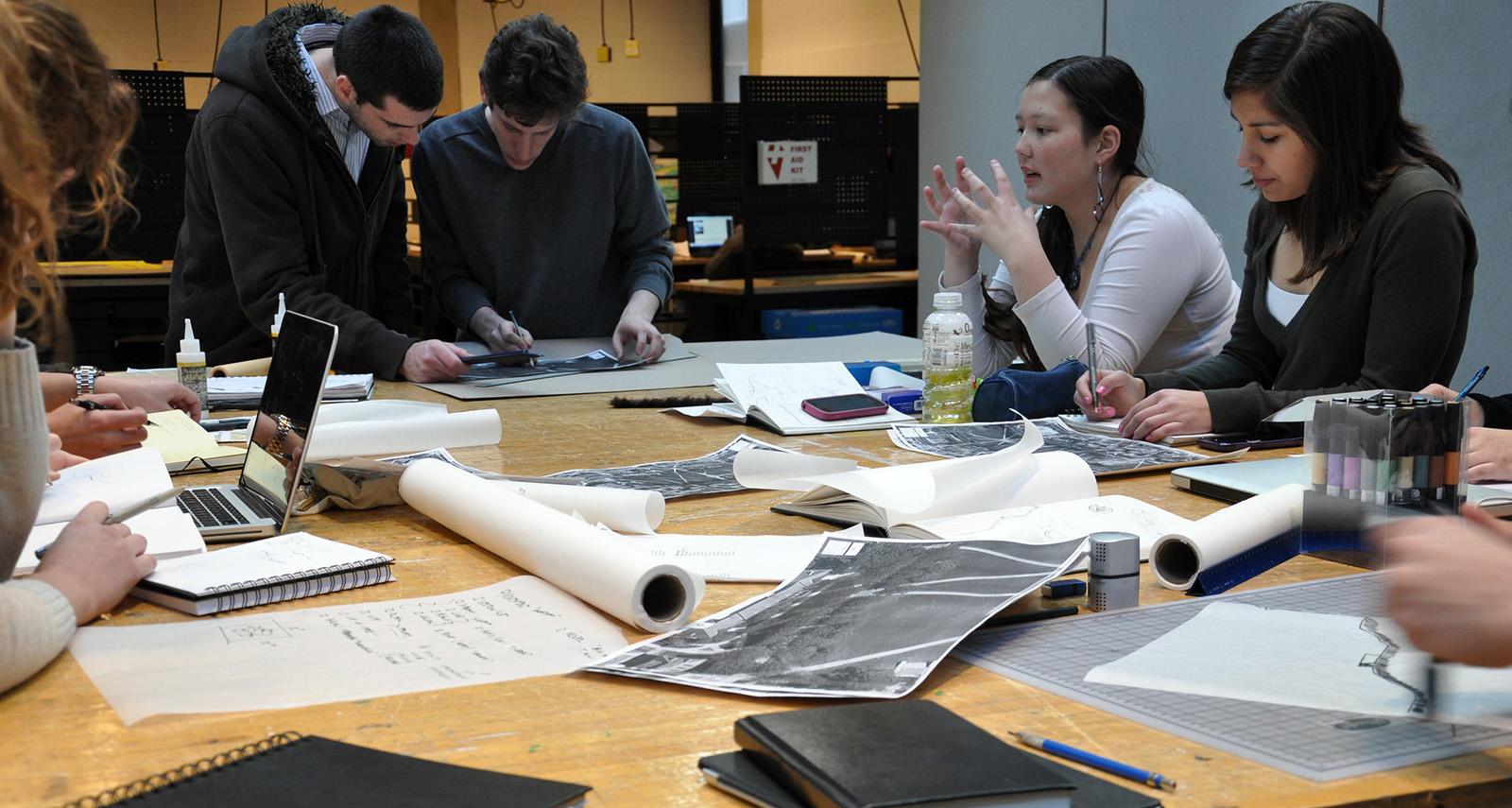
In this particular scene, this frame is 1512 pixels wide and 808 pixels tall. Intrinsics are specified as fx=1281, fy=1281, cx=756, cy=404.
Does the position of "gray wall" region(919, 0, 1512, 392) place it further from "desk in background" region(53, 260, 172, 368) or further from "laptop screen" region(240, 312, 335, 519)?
"desk in background" region(53, 260, 172, 368)

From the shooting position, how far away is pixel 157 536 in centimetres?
116

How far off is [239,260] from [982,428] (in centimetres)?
158

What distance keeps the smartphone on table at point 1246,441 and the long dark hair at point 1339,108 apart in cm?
33

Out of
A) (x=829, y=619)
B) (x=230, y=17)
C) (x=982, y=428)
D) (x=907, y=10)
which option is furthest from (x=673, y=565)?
(x=230, y=17)

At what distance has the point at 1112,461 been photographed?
4.92ft

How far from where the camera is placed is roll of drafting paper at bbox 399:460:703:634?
3.07ft

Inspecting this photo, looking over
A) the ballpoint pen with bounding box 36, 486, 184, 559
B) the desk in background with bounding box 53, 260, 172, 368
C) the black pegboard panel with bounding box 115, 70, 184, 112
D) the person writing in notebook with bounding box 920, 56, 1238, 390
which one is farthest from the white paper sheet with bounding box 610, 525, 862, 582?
the desk in background with bounding box 53, 260, 172, 368

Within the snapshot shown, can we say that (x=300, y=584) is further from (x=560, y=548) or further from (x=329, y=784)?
(x=329, y=784)

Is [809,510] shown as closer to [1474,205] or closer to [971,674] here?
[971,674]

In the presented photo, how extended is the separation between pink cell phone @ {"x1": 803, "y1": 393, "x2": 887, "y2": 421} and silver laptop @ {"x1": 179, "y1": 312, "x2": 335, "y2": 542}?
769 millimetres

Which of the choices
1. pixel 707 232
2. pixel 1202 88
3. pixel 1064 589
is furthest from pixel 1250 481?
pixel 707 232

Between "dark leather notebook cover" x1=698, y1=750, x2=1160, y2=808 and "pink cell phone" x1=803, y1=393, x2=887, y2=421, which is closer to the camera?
"dark leather notebook cover" x1=698, y1=750, x2=1160, y2=808

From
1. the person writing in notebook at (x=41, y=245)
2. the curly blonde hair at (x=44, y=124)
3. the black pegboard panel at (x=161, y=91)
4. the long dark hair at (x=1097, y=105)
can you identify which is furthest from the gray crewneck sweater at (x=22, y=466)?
the black pegboard panel at (x=161, y=91)

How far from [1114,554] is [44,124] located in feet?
2.59
